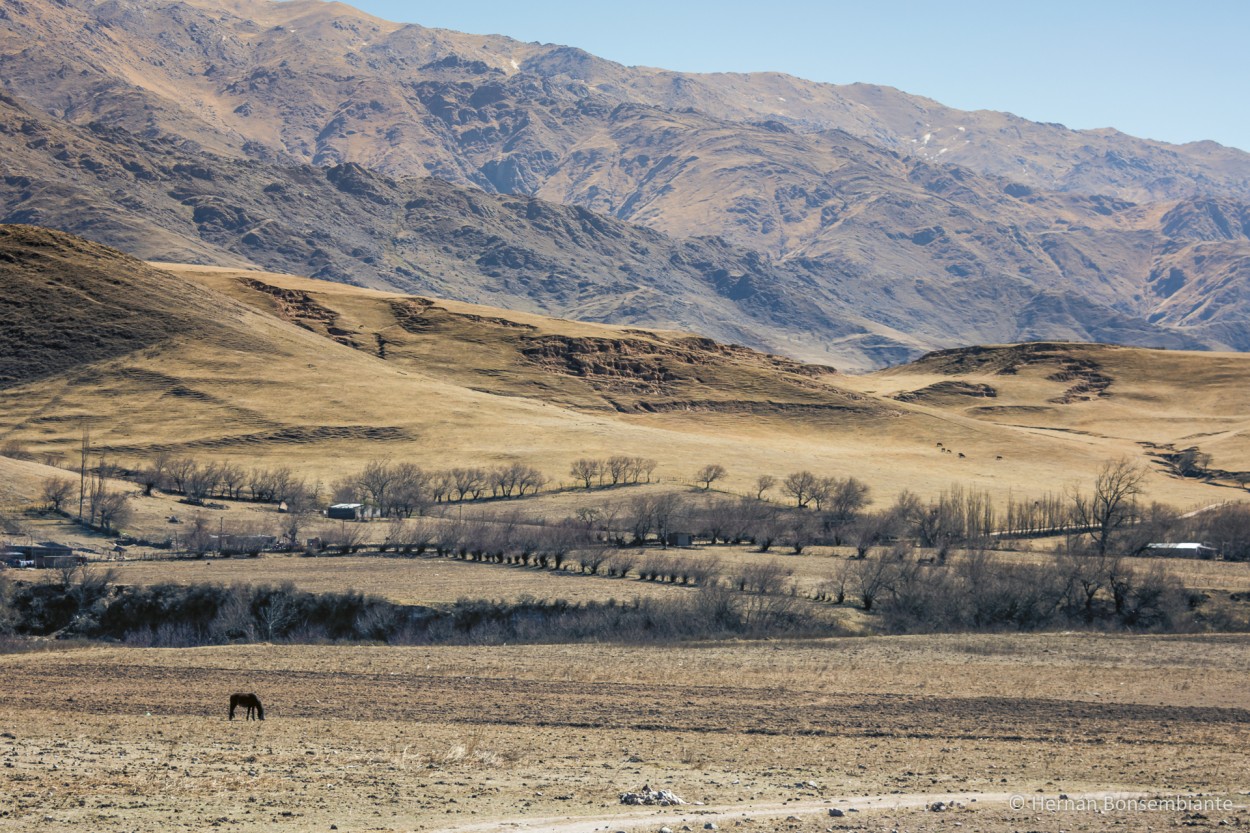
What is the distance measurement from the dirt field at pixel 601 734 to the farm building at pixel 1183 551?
49.9 metres

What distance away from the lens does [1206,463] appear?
18400 cm

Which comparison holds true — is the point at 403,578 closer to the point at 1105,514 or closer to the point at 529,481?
the point at 529,481

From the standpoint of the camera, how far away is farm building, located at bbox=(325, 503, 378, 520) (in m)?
117

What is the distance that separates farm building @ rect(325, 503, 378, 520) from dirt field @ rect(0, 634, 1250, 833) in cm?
5965

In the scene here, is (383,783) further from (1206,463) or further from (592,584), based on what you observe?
(1206,463)

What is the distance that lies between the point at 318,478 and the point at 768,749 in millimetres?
114029

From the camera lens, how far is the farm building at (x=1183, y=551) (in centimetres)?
10438

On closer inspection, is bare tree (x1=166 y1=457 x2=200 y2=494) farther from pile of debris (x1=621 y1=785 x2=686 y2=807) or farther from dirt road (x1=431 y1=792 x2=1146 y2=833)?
dirt road (x1=431 y1=792 x2=1146 y2=833)

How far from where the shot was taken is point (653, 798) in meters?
27.6

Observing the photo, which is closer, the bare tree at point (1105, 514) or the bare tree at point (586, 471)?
the bare tree at point (1105, 514)

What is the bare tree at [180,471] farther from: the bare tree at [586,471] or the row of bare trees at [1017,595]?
the row of bare trees at [1017,595]

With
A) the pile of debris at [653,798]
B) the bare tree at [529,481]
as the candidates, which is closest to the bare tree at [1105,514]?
the bare tree at [529,481]

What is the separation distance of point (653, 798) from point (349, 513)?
9345 centimetres

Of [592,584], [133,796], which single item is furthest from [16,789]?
[592,584]
